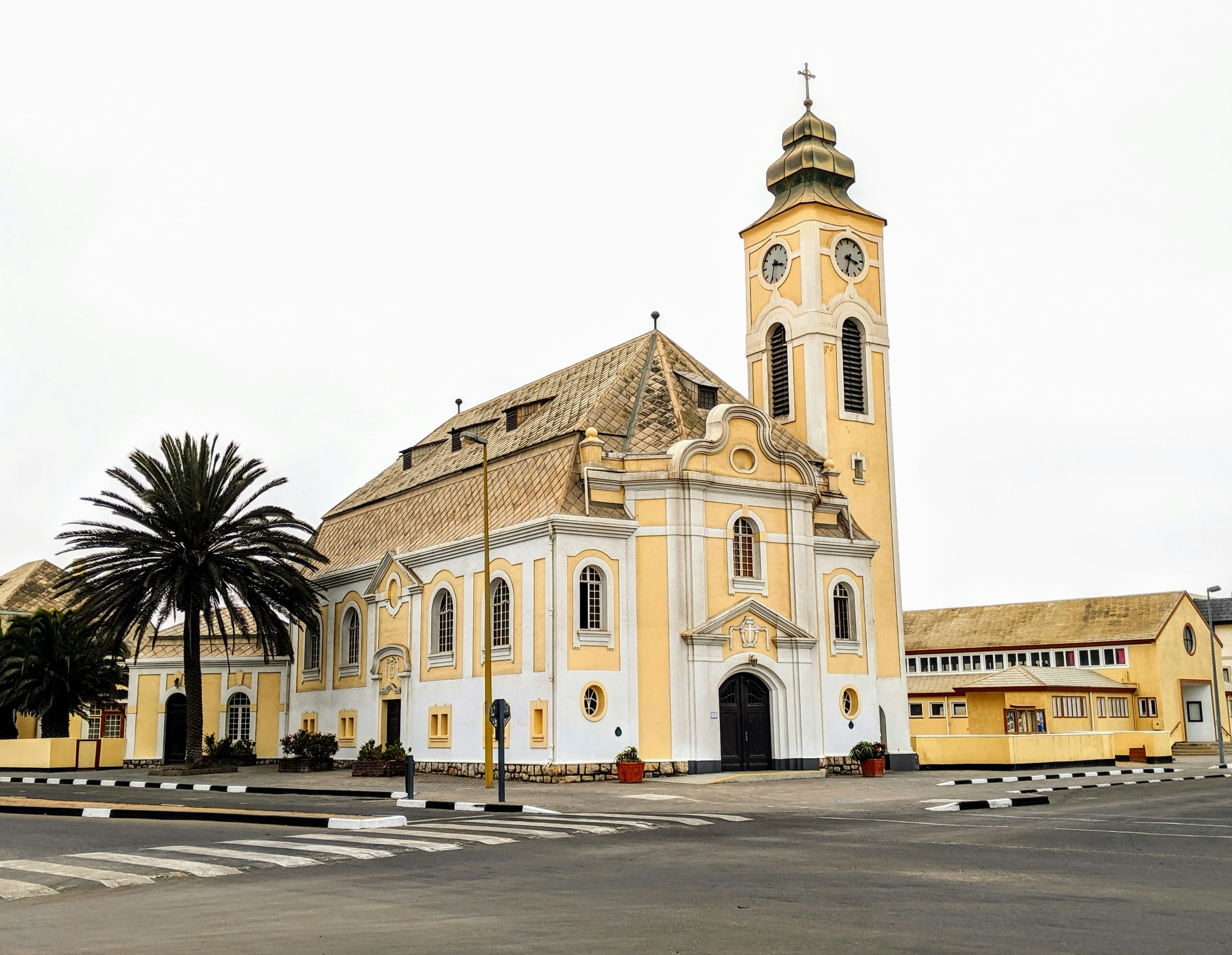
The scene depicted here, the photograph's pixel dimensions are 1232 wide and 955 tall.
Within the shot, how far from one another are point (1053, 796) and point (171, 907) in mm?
21547

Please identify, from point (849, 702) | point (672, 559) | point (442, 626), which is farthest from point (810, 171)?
point (442, 626)

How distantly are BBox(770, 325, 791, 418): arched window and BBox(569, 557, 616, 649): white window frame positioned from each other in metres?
12.0

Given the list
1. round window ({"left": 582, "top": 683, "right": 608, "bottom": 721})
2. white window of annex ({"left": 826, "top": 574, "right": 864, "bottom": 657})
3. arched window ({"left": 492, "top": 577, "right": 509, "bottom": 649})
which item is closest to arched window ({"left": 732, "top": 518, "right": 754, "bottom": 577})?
white window of annex ({"left": 826, "top": 574, "right": 864, "bottom": 657})

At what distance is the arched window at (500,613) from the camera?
122ft

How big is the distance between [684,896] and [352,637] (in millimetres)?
35877

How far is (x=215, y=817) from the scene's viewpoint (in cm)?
2166

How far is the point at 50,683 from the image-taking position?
50125mm

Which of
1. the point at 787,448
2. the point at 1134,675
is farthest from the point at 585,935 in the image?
the point at 1134,675

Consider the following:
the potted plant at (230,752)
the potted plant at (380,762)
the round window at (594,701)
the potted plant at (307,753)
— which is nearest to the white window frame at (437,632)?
the potted plant at (380,762)

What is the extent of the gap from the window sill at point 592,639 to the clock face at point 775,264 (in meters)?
16.5

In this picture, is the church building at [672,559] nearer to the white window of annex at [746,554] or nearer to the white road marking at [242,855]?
the white window of annex at [746,554]

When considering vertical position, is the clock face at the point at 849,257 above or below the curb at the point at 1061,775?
above

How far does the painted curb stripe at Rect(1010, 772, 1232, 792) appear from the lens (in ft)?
99.3

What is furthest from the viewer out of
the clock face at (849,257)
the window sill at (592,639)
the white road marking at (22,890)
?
the clock face at (849,257)
